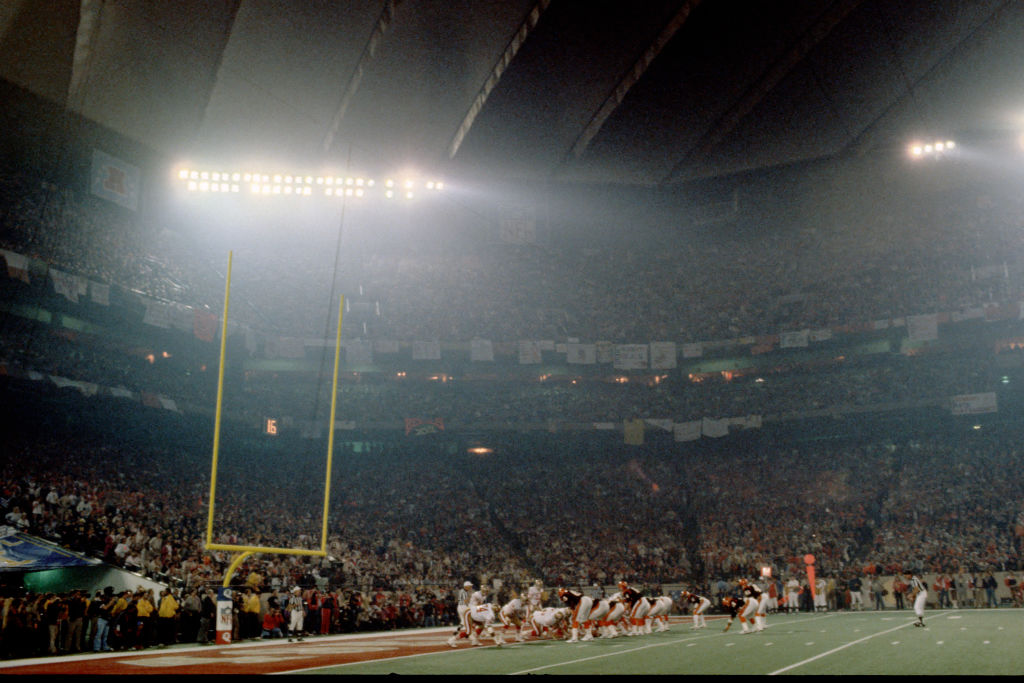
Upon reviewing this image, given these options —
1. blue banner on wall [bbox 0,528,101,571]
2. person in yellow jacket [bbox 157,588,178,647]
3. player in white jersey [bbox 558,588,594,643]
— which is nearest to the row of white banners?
blue banner on wall [bbox 0,528,101,571]

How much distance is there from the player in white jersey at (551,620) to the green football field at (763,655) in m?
0.70

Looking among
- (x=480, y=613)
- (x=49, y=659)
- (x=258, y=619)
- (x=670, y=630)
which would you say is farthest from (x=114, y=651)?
(x=670, y=630)

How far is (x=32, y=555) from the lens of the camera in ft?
67.1

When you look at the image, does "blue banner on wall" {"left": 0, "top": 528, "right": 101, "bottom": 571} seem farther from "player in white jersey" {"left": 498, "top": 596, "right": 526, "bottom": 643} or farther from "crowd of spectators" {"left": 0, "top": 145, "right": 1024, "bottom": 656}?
"player in white jersey" {"left": 498, "top": 596, "right": 526, "bottom": 643}

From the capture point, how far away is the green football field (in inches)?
444

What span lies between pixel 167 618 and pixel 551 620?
8.20 meters

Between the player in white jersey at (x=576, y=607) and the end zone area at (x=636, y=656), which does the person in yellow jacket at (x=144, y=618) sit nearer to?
the end zone area at (x=636, y=656)

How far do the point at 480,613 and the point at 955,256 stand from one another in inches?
1327

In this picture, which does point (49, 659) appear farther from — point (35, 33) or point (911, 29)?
point (911, 29)

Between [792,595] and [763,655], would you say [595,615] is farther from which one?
[792,595]

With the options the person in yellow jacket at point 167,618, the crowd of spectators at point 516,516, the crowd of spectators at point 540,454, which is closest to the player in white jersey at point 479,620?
the crowd of spectators at point 540,454

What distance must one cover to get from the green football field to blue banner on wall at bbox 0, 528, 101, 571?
35.0ft

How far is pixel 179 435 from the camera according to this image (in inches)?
1406

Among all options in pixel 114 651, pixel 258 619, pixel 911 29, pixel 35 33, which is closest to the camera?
pixel 114 651
